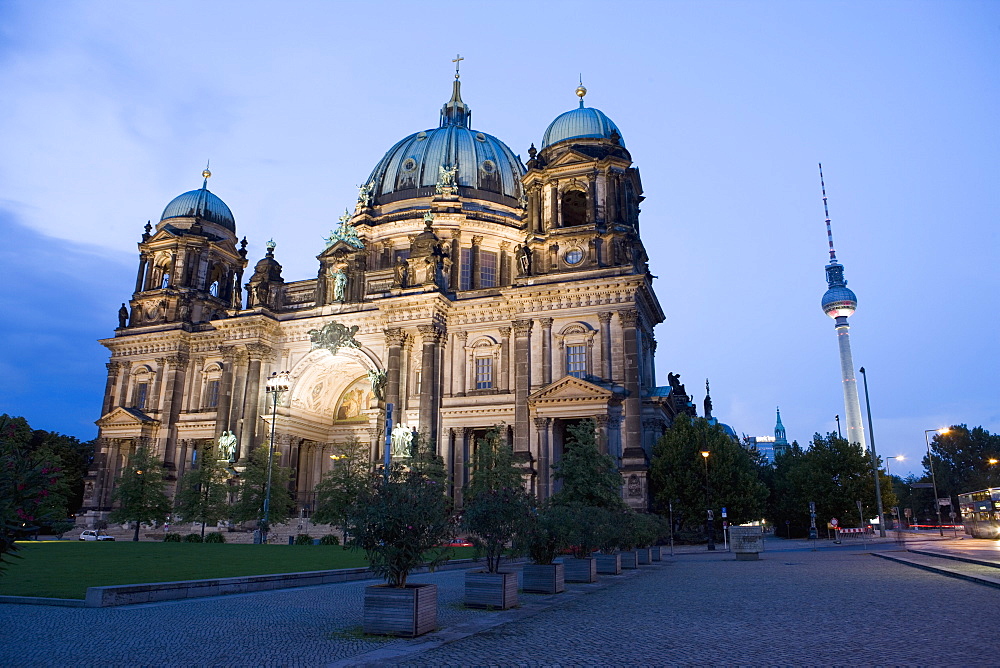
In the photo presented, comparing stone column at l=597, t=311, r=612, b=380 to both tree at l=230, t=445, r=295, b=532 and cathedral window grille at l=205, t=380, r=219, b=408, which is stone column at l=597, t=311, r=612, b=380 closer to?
tree at l=230, t=445, r=295, b=532

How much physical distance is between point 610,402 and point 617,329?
196 inches

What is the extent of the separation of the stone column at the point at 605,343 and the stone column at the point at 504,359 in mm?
7161

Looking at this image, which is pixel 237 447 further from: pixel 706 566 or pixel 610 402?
pixel 706 566

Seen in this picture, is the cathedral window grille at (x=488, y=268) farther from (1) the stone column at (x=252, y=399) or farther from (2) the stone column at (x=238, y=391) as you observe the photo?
(2) the stone column at (x=238, y=391)

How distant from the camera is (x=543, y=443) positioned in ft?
144

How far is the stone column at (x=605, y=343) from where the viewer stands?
Answer: 145 ft

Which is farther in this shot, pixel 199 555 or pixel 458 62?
pixel 458 62

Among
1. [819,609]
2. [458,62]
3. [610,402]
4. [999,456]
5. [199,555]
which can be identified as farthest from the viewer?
[999,456]

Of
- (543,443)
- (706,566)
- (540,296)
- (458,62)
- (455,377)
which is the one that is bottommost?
(706,566)

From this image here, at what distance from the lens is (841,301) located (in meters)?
177

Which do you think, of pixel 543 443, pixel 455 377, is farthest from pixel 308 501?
pixel 543 443

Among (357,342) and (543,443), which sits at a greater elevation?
(357,342)

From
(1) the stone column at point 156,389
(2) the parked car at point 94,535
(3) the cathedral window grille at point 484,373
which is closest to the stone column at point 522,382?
(3) the cathedral window grille at point 484,373

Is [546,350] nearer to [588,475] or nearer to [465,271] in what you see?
[588,475]
